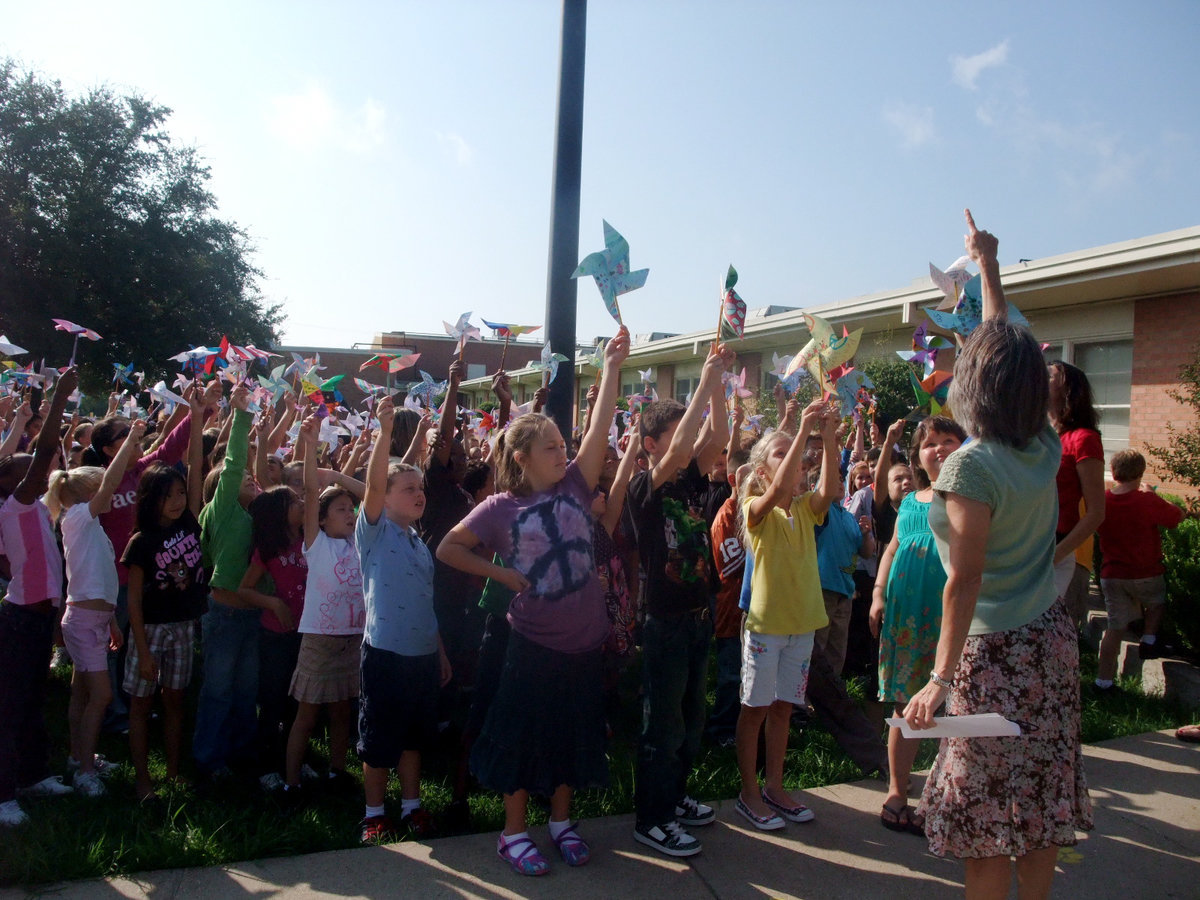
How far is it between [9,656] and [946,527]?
12.9ft

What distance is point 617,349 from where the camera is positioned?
3471 millimetres

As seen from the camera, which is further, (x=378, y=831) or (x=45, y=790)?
(x=45, y=790)

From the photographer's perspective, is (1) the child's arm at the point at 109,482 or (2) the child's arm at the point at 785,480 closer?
(2) the child's arm at the point at 785,480

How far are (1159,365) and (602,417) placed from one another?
8.53m

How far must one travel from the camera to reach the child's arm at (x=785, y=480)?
338cm

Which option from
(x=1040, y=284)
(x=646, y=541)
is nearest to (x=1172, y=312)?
(x=1040, y=284)

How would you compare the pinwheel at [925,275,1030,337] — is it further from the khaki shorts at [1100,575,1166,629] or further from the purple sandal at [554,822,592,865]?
the khaki shorts at [1100,575,1166,629]

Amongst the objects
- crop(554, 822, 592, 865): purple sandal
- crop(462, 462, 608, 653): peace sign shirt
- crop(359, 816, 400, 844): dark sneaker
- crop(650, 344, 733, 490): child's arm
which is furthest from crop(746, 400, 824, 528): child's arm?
crop(359, 816, 400, 844): dark sneaker

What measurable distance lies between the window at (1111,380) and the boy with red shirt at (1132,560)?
432 cm

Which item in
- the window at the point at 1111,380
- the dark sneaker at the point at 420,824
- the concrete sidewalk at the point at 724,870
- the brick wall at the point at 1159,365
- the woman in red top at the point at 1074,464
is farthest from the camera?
the window at the point at 1111,380

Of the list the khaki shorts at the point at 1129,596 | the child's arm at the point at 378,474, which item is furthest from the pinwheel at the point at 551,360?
the khaki shorts at the point at 1129,596

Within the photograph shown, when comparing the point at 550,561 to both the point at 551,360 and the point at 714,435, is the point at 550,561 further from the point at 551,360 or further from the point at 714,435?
the point at 551,360

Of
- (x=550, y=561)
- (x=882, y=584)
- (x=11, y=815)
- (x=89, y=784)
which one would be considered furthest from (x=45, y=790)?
(x=882, y=584)

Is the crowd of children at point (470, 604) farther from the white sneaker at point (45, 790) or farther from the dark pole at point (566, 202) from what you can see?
the dark pole at point (566, 202)
